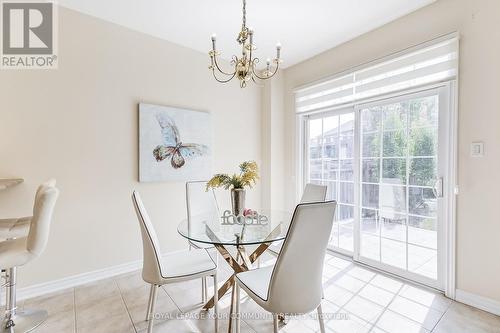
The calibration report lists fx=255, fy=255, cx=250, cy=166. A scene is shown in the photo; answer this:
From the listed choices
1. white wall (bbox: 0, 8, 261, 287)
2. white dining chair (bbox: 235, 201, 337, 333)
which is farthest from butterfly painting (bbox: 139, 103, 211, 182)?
white dining chair (bbox: 235, 201, 337, 333)

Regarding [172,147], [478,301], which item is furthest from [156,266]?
[478,301]

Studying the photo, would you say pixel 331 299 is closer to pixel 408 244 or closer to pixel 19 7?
pixel 408 244

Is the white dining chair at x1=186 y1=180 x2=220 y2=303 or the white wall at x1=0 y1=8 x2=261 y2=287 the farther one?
the white dining chair at x1=186 y1=180 x2=220 y2=303

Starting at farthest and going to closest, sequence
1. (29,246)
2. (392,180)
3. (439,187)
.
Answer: (392,180), (439,187), (29,246)

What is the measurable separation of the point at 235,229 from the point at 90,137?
5.88 ft

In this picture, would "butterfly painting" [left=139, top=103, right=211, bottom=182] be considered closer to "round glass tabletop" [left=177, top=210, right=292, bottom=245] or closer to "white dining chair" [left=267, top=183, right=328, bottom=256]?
"round glass tabletop" [left=177, top=210, right=292, bottom=245]

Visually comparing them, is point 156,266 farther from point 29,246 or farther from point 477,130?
point 477,130

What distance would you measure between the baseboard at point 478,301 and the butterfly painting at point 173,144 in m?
2.84

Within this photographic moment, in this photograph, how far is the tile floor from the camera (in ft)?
6.18

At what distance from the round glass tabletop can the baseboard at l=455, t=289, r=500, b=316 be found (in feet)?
5.24

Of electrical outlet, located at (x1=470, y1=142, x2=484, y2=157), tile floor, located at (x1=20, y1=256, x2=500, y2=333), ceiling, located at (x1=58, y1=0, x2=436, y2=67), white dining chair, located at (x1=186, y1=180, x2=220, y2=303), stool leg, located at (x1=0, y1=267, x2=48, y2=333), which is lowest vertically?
tile floor, located at (x1=20, y1=256, x2=500, y2=333)

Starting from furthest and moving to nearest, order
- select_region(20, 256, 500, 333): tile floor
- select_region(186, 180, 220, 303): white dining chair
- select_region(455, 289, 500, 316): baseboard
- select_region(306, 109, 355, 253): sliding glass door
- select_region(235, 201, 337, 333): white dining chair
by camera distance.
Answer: select_region(306, 109, 355, 253): sliding glass door → select_region(186, 180, 220, 303): white dining chair → select_region(455, 289, 500, 316): baseboard → select_region(20, 256, 500, 333): tile floor → select_region(235, 201, 337, 333): white dining chair

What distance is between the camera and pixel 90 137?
259 centimetres

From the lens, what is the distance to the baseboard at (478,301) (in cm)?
202
